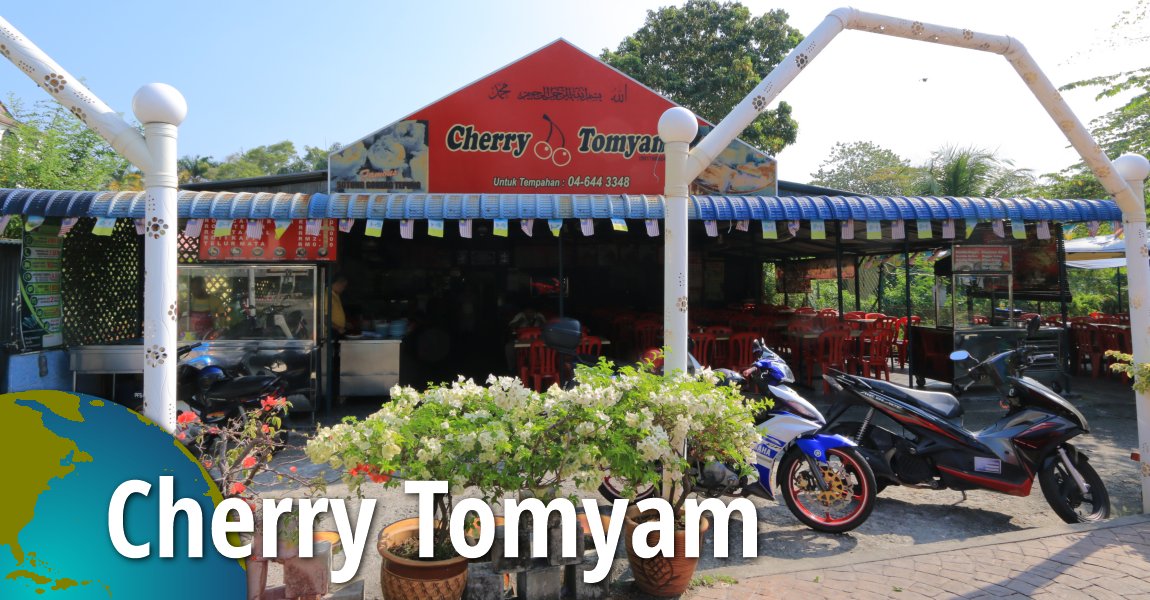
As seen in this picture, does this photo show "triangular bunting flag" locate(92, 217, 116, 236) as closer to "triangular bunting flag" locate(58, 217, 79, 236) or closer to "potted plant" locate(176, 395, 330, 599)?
"triangular bunting flag" locate(58, 217, 79, 236)

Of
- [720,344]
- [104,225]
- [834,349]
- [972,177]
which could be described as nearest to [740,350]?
[720,344]

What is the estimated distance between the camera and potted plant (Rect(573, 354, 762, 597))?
117 inches

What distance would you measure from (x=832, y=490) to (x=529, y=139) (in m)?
7.27

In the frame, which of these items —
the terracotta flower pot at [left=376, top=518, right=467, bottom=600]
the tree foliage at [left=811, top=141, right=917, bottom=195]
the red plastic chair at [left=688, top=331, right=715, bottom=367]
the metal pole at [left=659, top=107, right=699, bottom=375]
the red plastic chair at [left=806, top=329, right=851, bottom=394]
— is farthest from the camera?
the tree foliage at [left=811, top=141, right=917, bottom=195]

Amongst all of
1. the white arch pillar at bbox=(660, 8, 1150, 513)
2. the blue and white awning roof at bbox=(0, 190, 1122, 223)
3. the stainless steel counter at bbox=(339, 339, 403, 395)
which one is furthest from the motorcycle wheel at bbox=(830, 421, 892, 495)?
the stainless steel counter at bbox=(339, 339, 403, 395)

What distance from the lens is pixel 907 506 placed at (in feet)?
16.3

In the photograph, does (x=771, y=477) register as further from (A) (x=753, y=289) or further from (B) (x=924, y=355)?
(A) (x=753, y=289)

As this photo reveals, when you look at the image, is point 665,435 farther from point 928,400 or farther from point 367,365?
point 367,365

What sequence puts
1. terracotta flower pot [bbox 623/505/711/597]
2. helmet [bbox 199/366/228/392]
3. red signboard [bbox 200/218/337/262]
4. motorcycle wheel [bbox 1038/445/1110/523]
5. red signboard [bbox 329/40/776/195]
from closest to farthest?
1. terracotta flower pot [bbox 623/505/711/597]
2. motorcycle wheel [bbox 1038/445/1110/523]
3. helmet [bbox 199/366/228/392]
4. red signboard [bbox 200/218/337/262]
5. red signboard [bbox 329/40/776/195]

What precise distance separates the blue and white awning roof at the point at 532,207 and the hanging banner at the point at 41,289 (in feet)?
1.49

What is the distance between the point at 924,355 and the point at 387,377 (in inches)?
321

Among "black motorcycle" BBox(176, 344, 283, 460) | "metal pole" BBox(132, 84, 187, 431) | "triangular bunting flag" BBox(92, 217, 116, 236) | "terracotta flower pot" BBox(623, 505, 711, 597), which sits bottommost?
"terracotta flower pot" BBox(623, 505, 711, 597)

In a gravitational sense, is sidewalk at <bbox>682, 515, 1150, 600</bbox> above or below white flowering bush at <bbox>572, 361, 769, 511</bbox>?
below

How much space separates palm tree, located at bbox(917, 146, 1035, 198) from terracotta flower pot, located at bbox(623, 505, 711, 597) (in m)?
20.3
